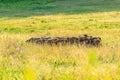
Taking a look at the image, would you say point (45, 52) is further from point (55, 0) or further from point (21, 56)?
point (55, 0)

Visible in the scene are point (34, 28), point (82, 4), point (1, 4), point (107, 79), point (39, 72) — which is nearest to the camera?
point (107, 79)

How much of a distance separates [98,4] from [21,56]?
44591 mm

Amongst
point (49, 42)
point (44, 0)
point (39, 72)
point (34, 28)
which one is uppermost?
point (39, 72)

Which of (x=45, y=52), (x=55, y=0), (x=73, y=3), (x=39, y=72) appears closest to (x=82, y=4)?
(x=73, y=3)

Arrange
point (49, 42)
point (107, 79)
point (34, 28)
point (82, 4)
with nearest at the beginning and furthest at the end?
point (107, 79) → point (49, 42) → point (34, 28) → point (82, 4)

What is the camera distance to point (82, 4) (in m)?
54.6

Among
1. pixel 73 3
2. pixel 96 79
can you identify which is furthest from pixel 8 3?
pixel 96 79

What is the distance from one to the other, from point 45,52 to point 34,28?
19437 mm

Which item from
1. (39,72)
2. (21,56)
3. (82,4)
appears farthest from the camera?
(82,4)

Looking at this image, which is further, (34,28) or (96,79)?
(34,28)

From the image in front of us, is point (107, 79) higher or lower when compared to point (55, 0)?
higher

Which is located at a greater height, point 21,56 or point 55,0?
point 21,56

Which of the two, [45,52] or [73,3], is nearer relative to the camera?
[45,52]

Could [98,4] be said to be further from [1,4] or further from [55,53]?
[55,53]
